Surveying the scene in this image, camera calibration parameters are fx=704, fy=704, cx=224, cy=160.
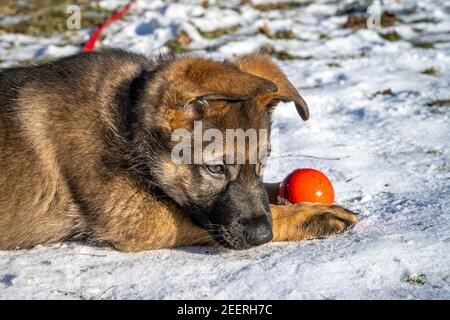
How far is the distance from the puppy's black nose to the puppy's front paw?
0.36 meters

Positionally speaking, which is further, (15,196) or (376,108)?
(376,108)

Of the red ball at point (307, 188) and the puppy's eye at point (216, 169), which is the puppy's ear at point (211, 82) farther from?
the red ball at point (307, 188)

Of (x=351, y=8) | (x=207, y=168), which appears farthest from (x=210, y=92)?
(x=351, y=8)

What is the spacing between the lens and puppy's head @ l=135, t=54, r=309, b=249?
369cm

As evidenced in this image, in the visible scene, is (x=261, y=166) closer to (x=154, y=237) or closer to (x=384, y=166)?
(x=154, y=237)

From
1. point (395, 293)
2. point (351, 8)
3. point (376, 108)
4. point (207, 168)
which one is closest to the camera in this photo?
point (395, 293)

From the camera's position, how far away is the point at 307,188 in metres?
4.28

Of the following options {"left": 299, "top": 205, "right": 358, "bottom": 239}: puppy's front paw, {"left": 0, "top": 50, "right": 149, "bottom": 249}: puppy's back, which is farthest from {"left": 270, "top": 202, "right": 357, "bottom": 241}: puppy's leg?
{"left": 0, "top": 50, "right": 149, "bottom": 249}: puppy's back

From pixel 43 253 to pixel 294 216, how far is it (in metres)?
1.42

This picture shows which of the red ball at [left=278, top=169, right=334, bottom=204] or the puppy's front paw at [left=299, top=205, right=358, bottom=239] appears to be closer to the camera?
the puppy's front paw at [left=299, top=205, right=358, bottom=239]

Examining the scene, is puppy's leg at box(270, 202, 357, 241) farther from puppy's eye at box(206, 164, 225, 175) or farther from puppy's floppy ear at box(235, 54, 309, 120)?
puppy's floppy ear at box(235, 54, 309, 120)

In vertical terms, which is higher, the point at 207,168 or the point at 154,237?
the point at 207,168

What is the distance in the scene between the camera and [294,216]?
3996 millimetres

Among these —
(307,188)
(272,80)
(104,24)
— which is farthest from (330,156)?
(104,24)
